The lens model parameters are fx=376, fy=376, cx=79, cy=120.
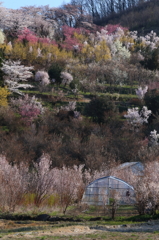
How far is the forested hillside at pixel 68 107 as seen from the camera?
21750 millimetres

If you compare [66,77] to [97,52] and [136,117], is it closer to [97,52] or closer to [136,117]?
[136,117]

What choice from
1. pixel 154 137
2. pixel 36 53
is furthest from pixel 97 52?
pixel 154 137

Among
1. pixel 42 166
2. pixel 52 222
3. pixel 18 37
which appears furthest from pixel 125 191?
pixel 18 37

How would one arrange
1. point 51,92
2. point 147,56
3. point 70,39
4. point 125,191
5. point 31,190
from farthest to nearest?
point 70,39 → point 147,56 → point 51,92 → point 125,191 → point 31,190

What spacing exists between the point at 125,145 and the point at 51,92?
42.2 ft

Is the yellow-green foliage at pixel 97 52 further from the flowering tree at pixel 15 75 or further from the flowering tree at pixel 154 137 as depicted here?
the flowering tree at pixel 154 137

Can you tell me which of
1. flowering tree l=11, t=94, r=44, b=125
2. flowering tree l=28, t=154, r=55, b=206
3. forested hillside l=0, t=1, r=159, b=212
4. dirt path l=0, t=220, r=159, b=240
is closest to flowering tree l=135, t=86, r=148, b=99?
forested hillside l=0, t=1, r=159, b=212

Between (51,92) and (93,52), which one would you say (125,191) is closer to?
(51,92)

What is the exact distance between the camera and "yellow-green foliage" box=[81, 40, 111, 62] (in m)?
52.3

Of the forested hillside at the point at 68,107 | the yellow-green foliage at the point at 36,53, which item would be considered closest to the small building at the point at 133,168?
the forested hillside at the point at 68,107

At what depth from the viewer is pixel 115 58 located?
53156 millimetres

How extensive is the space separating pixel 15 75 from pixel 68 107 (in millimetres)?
7413

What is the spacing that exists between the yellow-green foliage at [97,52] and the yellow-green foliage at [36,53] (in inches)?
116

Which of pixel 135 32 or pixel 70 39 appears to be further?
pixel 135 32
